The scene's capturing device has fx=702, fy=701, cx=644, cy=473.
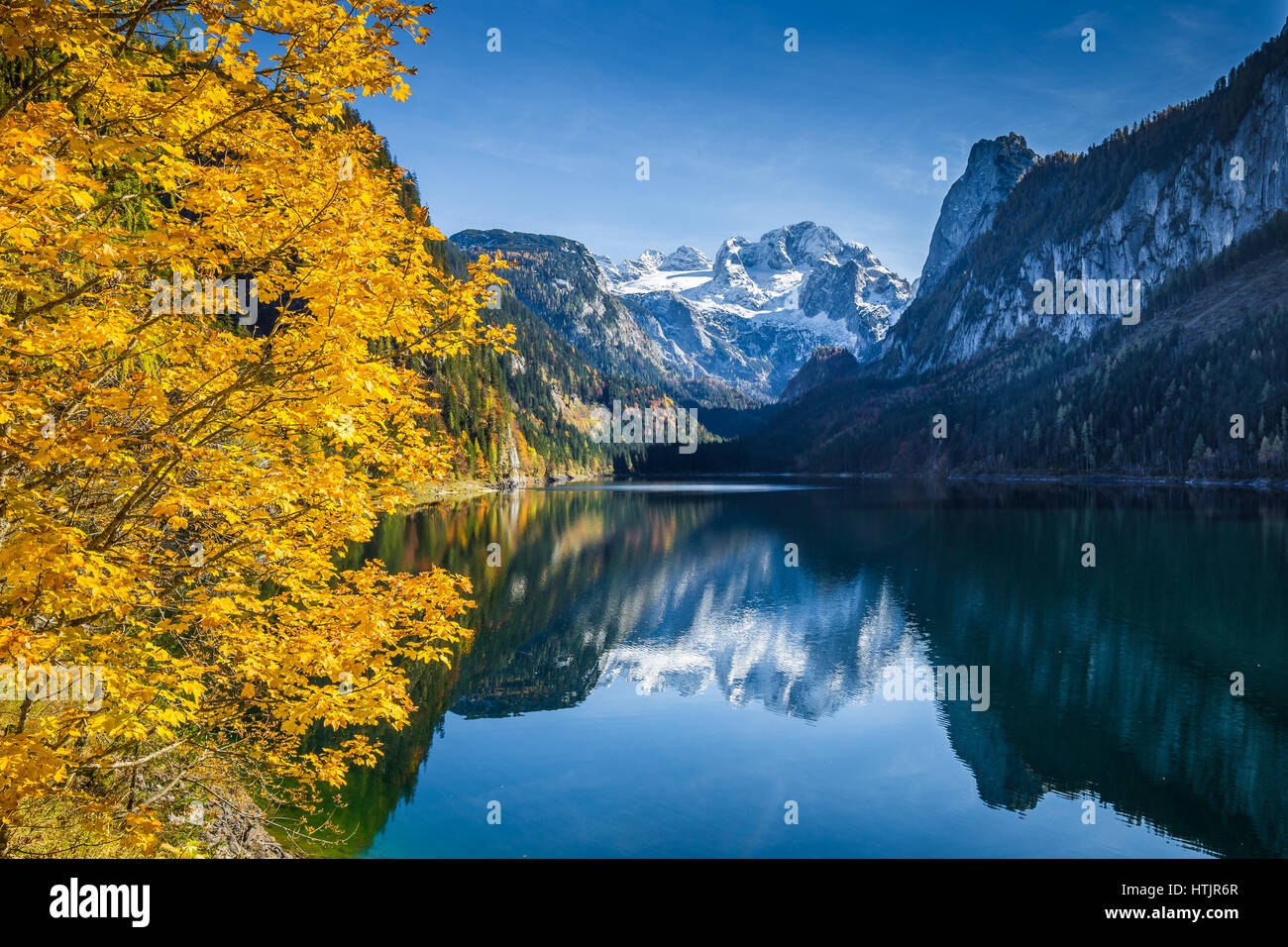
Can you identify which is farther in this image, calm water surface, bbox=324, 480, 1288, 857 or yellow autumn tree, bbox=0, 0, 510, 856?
calm water surface, bbox=324, 480, 1288, 857

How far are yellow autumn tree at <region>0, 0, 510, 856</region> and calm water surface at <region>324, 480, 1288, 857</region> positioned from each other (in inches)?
403

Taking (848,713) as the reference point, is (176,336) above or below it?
above

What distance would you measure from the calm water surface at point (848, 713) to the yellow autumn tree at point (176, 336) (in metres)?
10.2

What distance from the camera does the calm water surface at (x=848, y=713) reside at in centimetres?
1758

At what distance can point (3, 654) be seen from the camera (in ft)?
21.0

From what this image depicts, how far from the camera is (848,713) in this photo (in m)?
26.5

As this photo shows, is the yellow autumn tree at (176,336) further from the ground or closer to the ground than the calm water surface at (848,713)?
further from the ground

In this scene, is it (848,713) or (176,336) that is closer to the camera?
(176,336)

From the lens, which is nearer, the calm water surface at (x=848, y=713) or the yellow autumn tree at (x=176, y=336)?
the yellow autumn tree at (x=176, y=336)

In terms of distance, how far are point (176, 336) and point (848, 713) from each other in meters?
24.9

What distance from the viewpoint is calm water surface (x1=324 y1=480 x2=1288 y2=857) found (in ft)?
57.7

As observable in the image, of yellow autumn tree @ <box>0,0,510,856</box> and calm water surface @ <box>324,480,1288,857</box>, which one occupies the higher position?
yellow autumn tree @ <box>0,0,510,856</box>

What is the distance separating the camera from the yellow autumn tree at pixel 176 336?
7.03 metres

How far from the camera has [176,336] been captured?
8.28m
